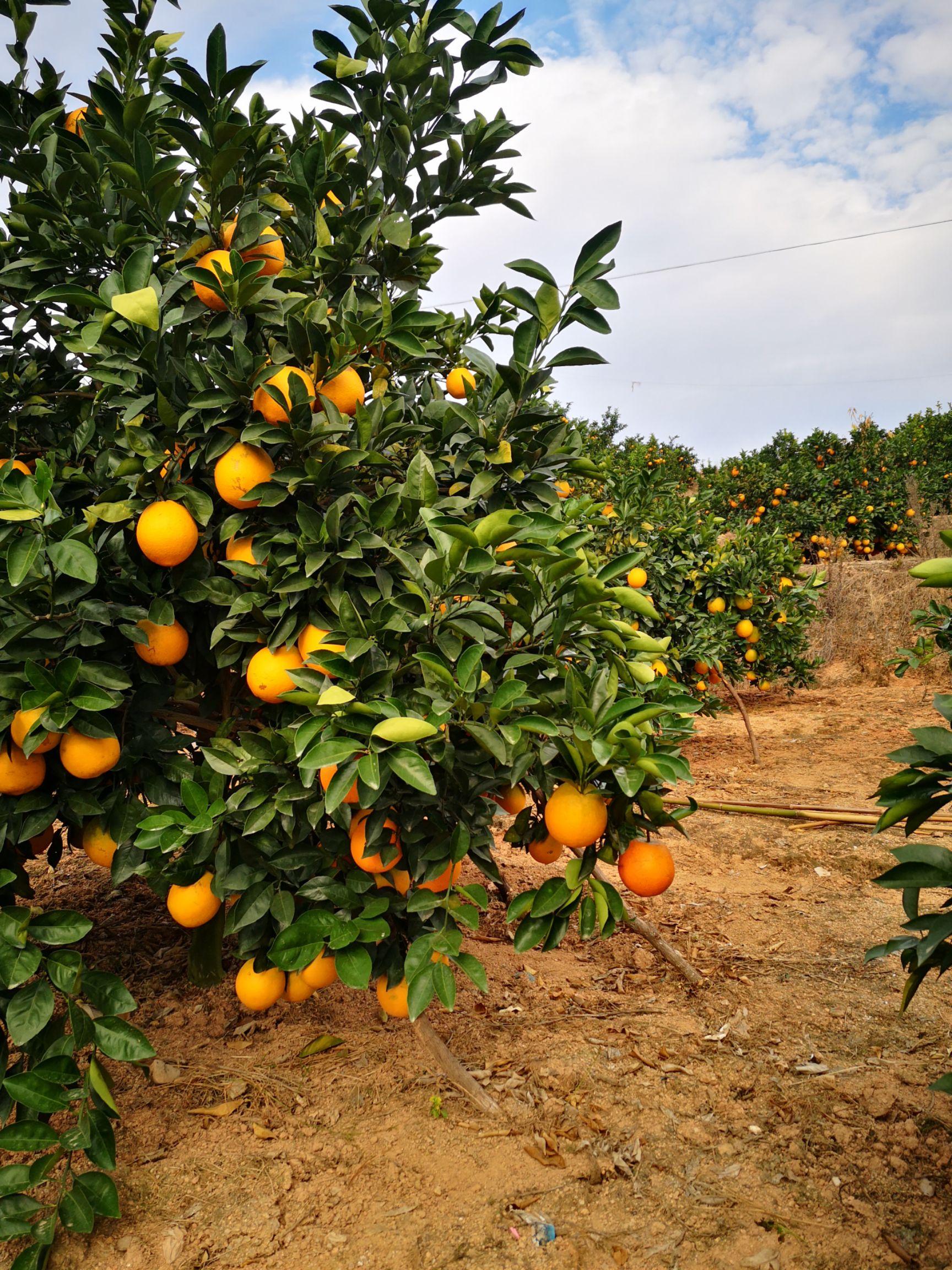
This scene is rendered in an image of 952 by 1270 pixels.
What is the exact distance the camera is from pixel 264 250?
1885 millimetres

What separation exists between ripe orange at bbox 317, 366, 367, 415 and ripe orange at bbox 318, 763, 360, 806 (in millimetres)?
791

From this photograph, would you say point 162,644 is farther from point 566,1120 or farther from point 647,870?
point 566,1120

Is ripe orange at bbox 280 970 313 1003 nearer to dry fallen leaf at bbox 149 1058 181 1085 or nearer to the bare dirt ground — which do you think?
the bare dirt ground

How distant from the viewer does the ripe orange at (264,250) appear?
6.12 ft

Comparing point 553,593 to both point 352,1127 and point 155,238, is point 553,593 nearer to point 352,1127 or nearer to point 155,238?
point 155,238

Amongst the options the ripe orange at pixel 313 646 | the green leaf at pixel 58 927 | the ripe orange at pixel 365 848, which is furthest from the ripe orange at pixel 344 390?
the green leaf at pixel 58 927

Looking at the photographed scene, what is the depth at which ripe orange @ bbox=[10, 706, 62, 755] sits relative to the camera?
1.70 m

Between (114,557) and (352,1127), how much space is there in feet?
5.42

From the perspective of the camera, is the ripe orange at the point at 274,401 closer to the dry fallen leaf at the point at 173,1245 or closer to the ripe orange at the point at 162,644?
the ripe orange at the point at 162,644

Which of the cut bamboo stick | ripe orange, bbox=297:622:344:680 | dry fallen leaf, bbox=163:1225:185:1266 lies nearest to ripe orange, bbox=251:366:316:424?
ripe orange, bbox=297:622:344:680

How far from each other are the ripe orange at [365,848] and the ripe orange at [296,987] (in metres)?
0.48

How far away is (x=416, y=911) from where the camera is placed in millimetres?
1751

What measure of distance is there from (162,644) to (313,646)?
42cm

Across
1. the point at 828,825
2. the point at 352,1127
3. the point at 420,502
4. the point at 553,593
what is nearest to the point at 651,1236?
the point at 352,1127
